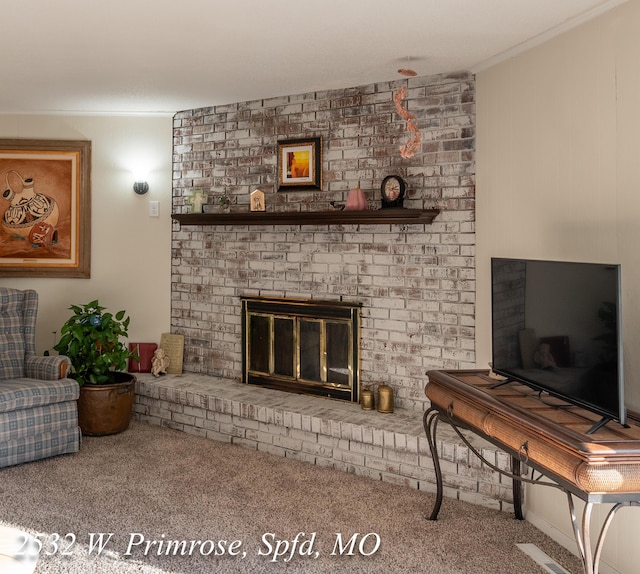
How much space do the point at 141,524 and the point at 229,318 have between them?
1989 millimetres

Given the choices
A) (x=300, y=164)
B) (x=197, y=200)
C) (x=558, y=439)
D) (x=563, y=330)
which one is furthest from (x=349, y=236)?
(x=558, y=439)

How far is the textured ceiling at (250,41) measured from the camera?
283 centimetres

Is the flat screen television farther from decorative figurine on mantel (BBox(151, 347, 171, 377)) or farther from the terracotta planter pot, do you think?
decorative figurine on mantel (BBox(151, 347, 171, 377))

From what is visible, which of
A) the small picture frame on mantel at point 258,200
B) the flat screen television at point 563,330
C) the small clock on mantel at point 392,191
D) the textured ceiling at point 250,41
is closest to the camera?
the flat screen television at point 563,330

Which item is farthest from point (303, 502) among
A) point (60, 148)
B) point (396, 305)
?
point (60, 148)

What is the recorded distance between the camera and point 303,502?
332 cm

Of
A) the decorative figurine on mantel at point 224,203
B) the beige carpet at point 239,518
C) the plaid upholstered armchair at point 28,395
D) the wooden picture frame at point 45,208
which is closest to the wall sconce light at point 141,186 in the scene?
the wooden picture frame at point 45,208

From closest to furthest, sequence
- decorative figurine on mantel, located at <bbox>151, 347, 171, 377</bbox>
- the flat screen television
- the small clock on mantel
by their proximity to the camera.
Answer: the flat screen television
the small clock on mantel
decorative figurine on mantel, located at <bbox>151, 347, 171, 377</bbox>

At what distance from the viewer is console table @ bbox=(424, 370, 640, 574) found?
190cm

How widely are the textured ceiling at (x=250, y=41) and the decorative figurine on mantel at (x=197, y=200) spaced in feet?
2.28

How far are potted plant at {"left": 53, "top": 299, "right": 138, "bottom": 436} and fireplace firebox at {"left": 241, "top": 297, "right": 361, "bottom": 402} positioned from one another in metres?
0.87

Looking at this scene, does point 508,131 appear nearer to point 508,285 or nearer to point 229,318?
point 508,285

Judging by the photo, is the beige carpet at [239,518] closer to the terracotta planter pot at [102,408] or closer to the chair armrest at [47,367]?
the terracotta planter pot at [102,408]

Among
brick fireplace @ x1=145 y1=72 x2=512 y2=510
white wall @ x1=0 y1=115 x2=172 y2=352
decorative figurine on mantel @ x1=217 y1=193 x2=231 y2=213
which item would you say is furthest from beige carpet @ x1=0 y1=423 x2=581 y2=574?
decorative figurine on mantel @ x1=217 y1=193 x2=231 y2=213
